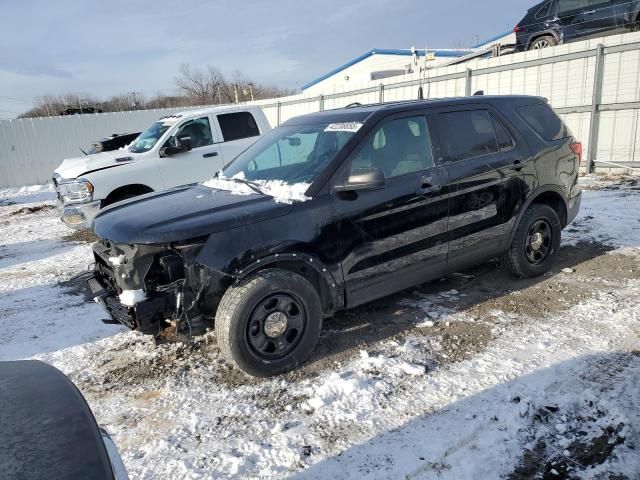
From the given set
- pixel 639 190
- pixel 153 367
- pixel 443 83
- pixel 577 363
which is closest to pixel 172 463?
pixel 153 367

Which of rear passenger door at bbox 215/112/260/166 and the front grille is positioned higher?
rear passenger door at bbox 215/112/260/166

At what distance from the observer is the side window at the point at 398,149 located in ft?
12.3

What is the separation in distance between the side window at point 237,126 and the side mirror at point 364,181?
5.35 metres

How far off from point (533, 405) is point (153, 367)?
2.78 metres

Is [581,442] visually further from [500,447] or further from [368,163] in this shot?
[368,163]

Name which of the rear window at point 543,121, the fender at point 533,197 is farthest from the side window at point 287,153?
the rear window at point 543,121

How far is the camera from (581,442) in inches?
103

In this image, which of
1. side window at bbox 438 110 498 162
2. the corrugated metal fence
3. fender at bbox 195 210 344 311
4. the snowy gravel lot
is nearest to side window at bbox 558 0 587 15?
the corrugated metal fence

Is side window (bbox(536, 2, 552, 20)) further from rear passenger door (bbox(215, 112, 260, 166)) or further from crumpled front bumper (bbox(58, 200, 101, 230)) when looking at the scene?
crumpled front bumper (bbox(58, 200, 101, 230))

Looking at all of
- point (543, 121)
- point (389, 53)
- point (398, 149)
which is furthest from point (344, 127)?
point (389, 53)

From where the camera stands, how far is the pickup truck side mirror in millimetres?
7473

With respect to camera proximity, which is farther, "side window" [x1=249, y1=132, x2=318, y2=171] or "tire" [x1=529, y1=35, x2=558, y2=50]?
"tire" [x1=529, y1=35, x2=558, y2=50]

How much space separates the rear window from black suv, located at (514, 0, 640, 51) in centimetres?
940

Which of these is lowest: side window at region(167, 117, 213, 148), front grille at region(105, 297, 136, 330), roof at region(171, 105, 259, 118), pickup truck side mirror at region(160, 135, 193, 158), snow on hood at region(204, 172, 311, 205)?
front grille at region(105, 297, 136, 330)
